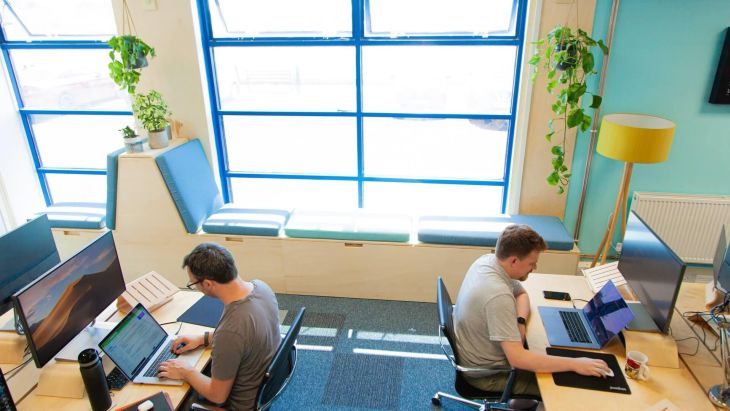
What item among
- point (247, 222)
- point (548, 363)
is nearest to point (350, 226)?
point (247, 222)

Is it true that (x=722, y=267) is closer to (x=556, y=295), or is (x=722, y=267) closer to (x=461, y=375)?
(x=556, y=295)

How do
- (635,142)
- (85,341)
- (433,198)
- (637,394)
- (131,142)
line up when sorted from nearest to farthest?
(637,394), (85,341), (635,142), (131,142), (433,198)

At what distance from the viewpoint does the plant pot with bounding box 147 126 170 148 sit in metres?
3.51

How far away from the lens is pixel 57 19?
3.90 meters

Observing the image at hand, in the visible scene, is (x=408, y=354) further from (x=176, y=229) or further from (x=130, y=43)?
(x=130, y=43)

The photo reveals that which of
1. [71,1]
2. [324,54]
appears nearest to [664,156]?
[324,54]

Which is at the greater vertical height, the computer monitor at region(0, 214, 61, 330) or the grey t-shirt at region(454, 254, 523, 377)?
the computer monitor at region(0, 214, 61, 330)

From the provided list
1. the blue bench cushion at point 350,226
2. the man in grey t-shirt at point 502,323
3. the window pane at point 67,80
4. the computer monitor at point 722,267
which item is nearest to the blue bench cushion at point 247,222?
the blue bench cushion at point 350,226

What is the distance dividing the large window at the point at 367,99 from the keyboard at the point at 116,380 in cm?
226

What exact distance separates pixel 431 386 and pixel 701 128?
2.76m

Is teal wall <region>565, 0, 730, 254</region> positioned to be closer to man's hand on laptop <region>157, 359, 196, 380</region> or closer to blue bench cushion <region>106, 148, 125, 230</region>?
man's hand on laptop <region>157, 359, 196, 380</region>

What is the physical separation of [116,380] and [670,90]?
3865mm

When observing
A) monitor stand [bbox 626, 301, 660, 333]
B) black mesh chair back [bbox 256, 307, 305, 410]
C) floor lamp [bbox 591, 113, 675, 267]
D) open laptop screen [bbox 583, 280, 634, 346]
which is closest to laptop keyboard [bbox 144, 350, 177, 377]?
black mesh chair back [bbox 256, 307, 305, 410]

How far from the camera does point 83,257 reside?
1846 mm
